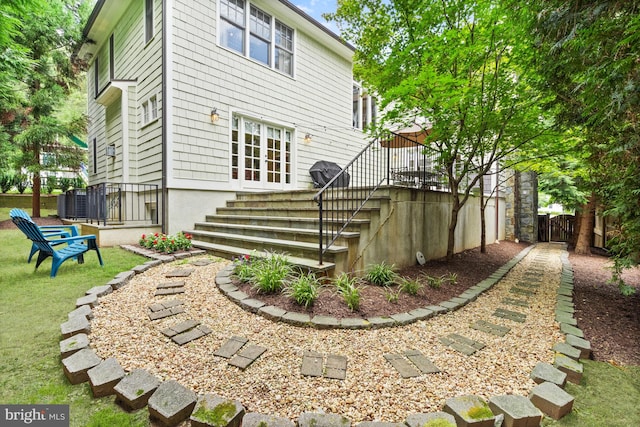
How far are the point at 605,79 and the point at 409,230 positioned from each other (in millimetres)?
2890

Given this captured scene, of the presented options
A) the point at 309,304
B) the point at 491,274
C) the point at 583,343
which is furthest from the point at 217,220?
the point at 583,343

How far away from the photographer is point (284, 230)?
458 centimetres

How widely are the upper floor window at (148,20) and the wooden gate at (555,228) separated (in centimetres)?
1419

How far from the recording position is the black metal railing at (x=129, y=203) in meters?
6.36

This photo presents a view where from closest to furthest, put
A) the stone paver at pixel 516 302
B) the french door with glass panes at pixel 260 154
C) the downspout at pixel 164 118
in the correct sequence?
the stone paver at pixel 516 302 → the downspout at pixel 164 118 → the french door with glass panes at pixel 260 154

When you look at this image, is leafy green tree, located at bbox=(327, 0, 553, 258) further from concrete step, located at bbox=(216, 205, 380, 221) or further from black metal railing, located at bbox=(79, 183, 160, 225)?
black metal railing, located at bbox=(79, 183, 160, 225)

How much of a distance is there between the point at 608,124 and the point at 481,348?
8.67 ft

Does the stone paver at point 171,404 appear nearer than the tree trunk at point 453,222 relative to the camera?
Yes

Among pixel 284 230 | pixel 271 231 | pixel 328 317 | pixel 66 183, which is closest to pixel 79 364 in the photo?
pixel 328 317

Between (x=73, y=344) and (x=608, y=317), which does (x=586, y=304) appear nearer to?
(x=608, y=317)

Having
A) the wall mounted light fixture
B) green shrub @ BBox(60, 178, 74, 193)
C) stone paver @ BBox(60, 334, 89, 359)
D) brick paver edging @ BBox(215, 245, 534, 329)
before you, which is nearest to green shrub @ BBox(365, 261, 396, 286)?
brick paver edging @ BBox(215, 245, 534, 329)

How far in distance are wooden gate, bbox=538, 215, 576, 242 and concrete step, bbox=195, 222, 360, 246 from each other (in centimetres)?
1078

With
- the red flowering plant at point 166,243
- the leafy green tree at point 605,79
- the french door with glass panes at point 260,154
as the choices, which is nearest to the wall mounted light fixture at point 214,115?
the french door with glass panes at point 260,154

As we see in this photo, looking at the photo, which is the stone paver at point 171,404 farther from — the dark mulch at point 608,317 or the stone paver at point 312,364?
the dark mulch at point 608,317
